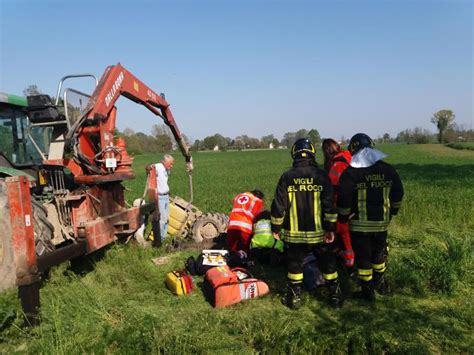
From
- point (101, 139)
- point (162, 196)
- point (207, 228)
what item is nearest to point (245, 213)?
point (207, 228)

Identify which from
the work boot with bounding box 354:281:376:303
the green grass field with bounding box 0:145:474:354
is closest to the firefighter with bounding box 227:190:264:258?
the green grass field with bounding box 0:145:474:354

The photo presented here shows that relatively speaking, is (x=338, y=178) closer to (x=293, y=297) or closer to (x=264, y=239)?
(x=264, y=239)

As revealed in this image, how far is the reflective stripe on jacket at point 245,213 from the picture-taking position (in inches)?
244

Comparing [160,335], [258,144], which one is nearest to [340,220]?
[160,335]

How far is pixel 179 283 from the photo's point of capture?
4945 millimetres

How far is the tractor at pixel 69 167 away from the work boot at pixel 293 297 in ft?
8.74

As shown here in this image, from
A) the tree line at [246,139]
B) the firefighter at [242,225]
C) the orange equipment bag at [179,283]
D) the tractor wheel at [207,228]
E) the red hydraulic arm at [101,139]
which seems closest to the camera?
the orange equipment bag at [179,283]

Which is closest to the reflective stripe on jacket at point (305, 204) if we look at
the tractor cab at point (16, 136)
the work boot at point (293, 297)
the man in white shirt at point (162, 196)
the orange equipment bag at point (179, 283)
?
the work boot at point (293, 297)

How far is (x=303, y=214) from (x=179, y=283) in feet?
6.24

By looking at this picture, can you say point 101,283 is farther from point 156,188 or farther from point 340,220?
point 340,220

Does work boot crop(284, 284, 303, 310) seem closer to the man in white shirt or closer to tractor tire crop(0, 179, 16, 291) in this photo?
tractor tire crop(0, 179, 16, 291)

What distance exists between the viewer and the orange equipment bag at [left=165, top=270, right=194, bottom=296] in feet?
16.2

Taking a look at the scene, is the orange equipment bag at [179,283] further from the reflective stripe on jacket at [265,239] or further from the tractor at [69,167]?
the reflective stripe on jacket at [265,239]

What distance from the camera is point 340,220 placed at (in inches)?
183
